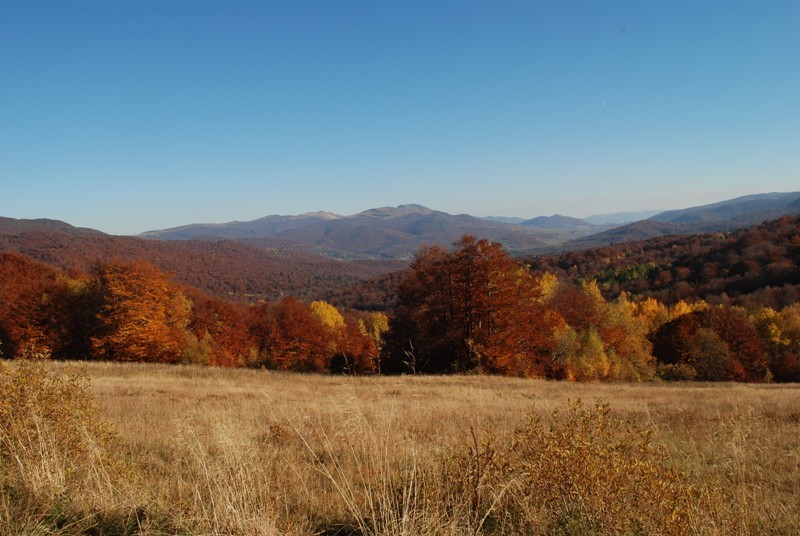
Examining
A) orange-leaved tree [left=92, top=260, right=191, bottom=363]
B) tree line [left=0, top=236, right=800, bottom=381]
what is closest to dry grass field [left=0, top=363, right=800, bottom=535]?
tree line [left=0, top=236, right=800, bottom=381]

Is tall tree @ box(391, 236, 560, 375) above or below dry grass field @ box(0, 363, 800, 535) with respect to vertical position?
below

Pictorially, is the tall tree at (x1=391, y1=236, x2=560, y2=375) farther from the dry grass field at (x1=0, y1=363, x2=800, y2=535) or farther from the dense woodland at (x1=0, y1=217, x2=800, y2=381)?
the dry grass field at (x1=0, y1=363, x2=800, y2=535)

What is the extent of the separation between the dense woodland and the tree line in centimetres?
11

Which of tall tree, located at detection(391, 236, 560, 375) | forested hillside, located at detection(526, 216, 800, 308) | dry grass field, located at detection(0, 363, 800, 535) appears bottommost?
forested hillside, located at detection(526, 216, 800, 308)

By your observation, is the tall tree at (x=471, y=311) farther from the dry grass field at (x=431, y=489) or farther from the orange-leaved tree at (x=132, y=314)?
the dry grass field at (x=431, y=489)

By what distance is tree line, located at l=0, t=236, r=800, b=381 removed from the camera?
29250 millimetres

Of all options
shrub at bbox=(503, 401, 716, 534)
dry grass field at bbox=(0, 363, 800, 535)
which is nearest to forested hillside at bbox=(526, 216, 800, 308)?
dry grass field at bbox=(0, 363, 800, 535)

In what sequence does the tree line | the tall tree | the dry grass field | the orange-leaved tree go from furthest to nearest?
the orange-leaved tree → the tree line → the tall tree → the dry grass field

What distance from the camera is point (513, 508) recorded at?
12.9 ft

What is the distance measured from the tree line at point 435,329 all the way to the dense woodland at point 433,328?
114 mm

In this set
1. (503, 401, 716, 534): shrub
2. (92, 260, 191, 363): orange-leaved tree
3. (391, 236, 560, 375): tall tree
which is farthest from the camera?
(92, 260, 191, 363): orange-leaved tree

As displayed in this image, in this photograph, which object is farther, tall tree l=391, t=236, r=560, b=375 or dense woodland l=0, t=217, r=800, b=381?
dense woodland l=0, t=217, r=800, b=381

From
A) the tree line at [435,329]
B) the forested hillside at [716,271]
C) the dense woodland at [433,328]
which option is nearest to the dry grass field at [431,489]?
the dense woodland at [433,328]

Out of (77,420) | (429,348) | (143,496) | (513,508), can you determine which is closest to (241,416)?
(77,420)
